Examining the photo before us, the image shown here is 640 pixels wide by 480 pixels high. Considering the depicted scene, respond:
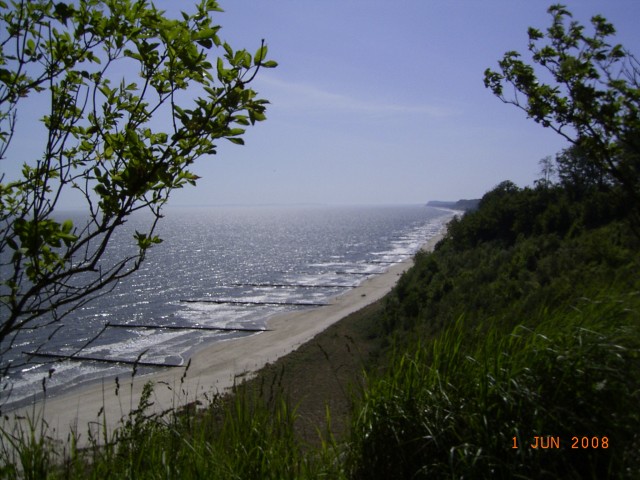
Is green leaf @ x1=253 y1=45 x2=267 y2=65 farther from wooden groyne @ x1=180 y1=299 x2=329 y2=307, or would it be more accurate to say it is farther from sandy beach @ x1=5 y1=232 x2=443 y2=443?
wooden groyne @ x1=180 y1=299 x2=329 y2=307

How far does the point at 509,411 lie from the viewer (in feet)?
11.7

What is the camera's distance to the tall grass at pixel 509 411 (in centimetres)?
322

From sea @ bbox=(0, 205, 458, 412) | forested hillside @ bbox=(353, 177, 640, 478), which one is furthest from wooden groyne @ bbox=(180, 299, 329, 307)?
forested hillside @ bbox=(353, 177, 640, 478)

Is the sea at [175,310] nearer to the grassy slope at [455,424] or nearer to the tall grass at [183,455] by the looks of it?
the tall grass at [183,455]

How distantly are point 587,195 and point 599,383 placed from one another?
25664 millimetres

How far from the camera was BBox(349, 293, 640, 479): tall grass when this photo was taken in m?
3.22

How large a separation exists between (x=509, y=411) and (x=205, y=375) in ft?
67.6

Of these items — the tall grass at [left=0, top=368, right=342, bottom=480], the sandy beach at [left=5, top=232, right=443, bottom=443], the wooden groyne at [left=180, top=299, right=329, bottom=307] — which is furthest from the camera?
the wooden groyne at [left=180, top=299, right=329, bottom=307]

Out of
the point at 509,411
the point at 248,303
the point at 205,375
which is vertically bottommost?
the point at 248,303

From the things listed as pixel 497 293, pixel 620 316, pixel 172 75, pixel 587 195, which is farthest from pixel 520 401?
pixel 587 195

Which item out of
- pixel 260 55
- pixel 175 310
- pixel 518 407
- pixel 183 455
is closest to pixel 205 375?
pixel 175 310

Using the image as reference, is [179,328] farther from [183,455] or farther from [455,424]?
[455,424]

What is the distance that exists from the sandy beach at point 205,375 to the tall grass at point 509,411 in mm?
6878

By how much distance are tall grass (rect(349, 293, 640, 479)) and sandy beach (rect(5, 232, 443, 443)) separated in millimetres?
6878
